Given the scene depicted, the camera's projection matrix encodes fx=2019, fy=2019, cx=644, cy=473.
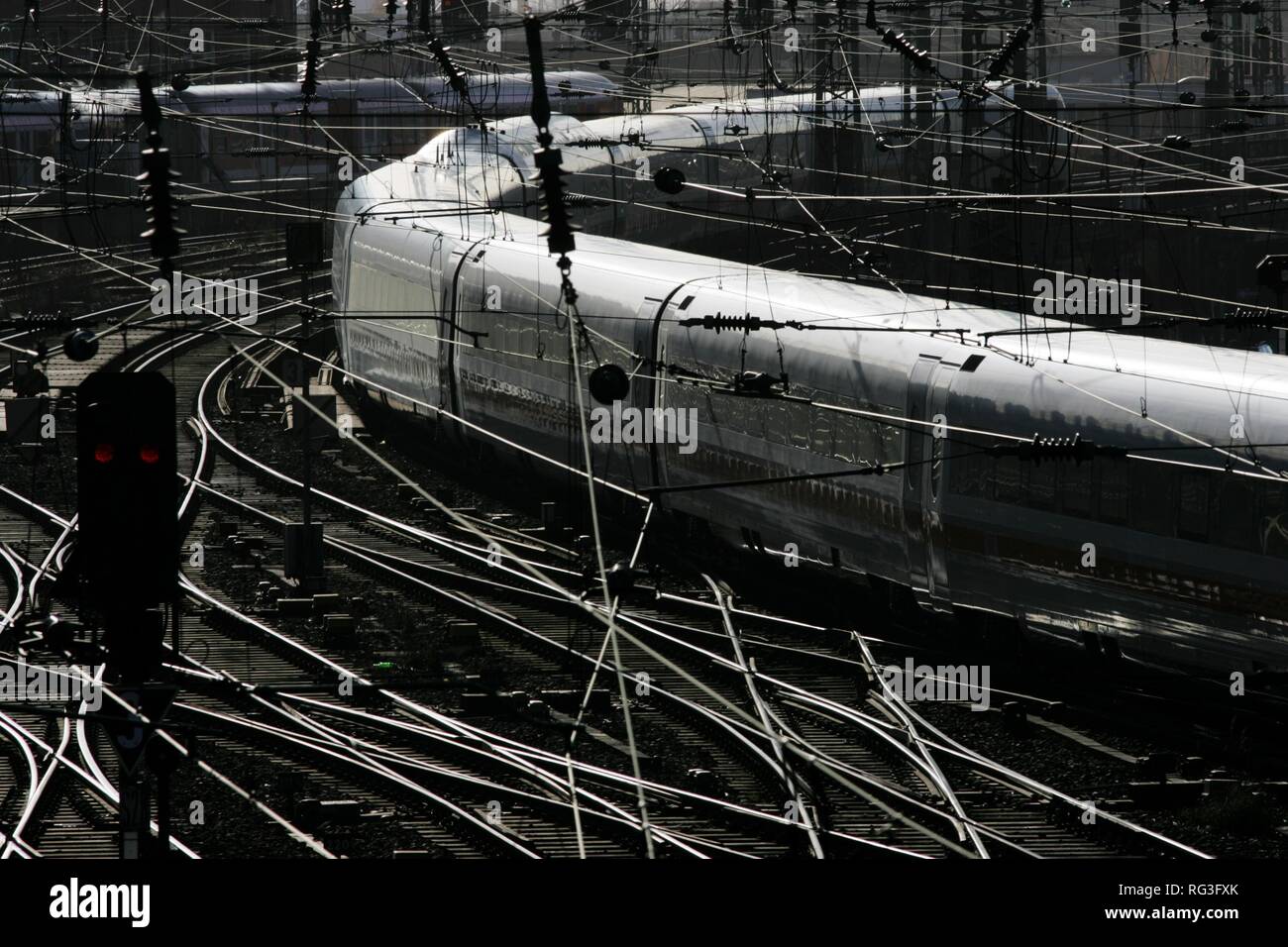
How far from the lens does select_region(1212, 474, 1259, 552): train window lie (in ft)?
46.5

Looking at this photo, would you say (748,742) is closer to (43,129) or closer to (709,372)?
(709,372)

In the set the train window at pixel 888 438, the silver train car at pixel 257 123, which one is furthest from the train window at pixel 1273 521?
the silver train car at pixel 257 123

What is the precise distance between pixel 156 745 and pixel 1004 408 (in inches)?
377

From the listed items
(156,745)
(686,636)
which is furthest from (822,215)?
(156,745)

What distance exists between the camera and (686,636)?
714 inches

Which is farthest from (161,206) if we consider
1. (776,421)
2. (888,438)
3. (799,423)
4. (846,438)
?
(776,421)

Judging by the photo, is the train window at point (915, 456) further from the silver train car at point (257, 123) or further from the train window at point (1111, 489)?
the silver train car at point (257, 123)

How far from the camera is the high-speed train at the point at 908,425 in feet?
47.8

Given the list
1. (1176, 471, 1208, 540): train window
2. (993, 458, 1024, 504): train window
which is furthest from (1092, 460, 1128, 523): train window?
(993, 458, 1024, 504): train window

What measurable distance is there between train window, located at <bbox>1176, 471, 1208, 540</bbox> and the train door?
7.94 ft

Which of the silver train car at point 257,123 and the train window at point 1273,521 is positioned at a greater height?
the silver train car at point 257,123

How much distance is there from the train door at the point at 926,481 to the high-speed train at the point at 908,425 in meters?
0.02

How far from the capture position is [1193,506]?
575 inches

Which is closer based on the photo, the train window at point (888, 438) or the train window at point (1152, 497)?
the train window at point (1152, 497)
